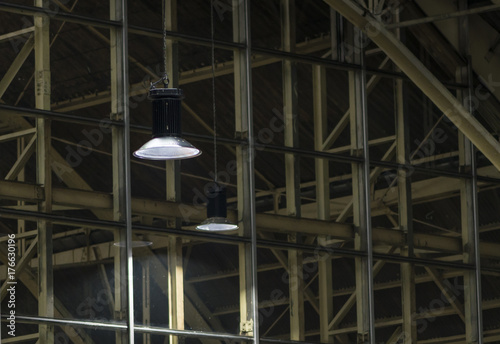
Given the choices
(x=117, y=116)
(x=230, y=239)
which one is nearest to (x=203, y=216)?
(x=230, y=239)

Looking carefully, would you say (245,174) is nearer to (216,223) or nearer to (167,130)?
(216,223)

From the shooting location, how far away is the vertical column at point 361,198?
15810 mm

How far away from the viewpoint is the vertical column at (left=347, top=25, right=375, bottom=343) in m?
15.8

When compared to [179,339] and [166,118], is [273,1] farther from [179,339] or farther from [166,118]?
[166,118]

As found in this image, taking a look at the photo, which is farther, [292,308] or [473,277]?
[473,277]

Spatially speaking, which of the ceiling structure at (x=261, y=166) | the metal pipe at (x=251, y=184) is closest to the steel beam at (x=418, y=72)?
the ceiling structure at (x=261, y=166)

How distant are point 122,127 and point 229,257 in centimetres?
867

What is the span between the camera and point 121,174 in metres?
13.7

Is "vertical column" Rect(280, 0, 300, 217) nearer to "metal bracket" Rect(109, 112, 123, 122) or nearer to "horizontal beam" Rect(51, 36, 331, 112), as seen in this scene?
"horizontal beam" Rect(51, 36, 331, 112)

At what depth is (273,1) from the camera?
17531mm

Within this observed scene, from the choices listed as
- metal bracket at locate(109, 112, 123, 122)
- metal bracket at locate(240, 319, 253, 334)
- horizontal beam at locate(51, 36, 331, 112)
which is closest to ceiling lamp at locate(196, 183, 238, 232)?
metal bracket at locate(109, 112, 123, 122)

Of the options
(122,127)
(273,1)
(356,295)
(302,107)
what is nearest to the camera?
(122,127)

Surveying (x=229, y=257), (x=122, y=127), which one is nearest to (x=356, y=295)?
(x=122, y=127)

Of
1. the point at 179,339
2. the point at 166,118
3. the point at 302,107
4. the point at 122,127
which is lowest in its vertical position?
the point at 179,339
